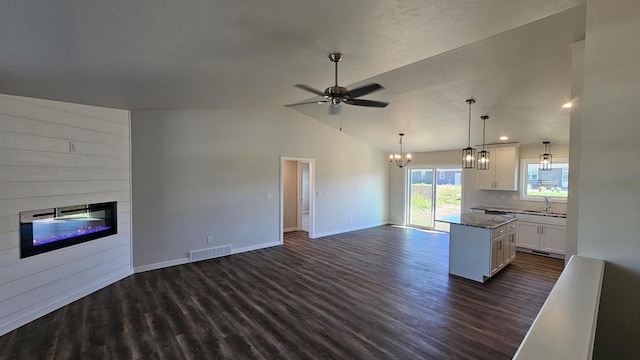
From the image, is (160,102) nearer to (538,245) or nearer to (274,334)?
(274,334)

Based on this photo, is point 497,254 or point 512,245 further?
point 512,245

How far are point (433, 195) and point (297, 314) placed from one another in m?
6.42

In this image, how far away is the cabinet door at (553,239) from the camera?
17.6 feet

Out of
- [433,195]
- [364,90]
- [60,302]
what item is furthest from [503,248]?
[60,302]

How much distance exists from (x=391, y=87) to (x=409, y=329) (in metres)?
3.46

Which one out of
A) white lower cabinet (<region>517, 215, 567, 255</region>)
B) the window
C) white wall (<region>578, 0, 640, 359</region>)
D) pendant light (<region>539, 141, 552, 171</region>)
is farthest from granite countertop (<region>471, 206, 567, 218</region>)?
white wall (<region>578, 0, 640, 359</region>)

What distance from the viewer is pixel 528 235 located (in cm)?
579

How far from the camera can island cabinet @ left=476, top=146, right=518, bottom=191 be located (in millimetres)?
6302

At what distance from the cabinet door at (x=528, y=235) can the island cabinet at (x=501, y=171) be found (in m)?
0.92

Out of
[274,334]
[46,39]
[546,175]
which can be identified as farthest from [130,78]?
[546,175]

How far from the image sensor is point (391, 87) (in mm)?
4395

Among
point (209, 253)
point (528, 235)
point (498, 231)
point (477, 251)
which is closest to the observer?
point (477, 251)

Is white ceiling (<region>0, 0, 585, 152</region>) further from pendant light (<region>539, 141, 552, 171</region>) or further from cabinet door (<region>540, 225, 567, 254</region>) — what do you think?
cabinet door (<region>540, 225, 567, 254</region>)

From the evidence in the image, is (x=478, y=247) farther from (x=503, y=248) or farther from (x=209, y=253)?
(x=209, y=253)
